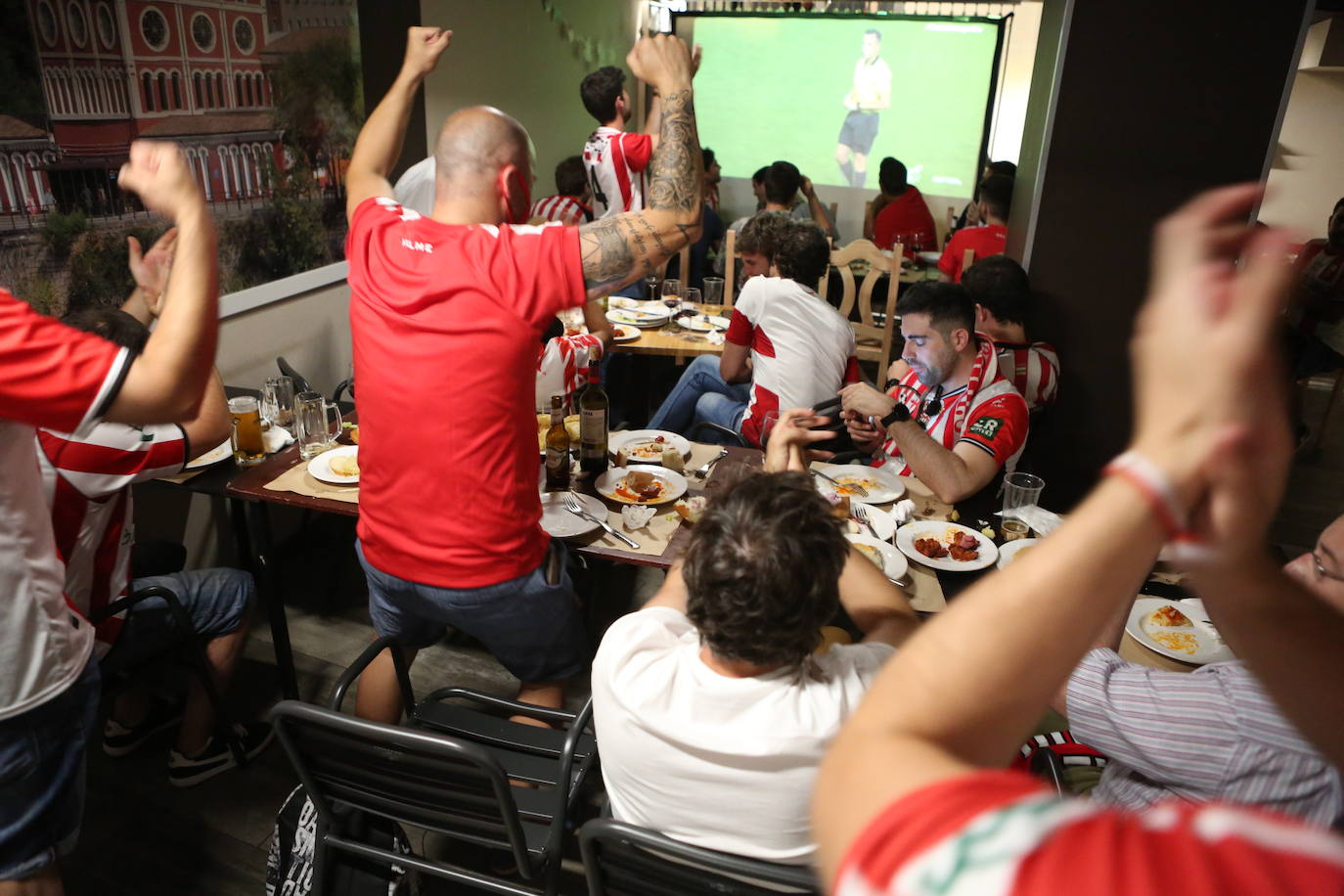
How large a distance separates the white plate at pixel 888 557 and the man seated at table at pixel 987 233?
3.22 metres

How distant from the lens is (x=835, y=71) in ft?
27.9

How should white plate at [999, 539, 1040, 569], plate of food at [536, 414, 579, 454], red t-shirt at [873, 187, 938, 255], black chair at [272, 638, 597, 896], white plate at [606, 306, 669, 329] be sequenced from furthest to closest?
red t-shirt at [873, 187, 938, 255] < white plate at [606, 306, 669, 329] < plate of food at [536, 414, 579, 454] < white plate at [999, 539, 1040, 569] < black chair at [272, 638, 597, 896]

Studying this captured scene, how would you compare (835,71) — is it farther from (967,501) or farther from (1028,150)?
(967,501)

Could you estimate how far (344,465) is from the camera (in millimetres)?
2521

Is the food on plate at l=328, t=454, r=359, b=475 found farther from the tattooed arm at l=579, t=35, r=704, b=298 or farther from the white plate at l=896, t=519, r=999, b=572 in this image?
the white plate at l=896, t=519, r=999, b=572

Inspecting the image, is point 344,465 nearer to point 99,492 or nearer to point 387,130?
point 99,492

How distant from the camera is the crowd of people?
19.3 inches

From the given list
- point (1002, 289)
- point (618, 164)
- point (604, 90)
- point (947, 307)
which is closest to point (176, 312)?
point (947, 307)

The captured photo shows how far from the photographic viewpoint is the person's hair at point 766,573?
1.19 m

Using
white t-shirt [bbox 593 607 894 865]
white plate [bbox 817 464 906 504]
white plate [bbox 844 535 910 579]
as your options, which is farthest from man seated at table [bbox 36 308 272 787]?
white plate [bbox 817 464 906 504]

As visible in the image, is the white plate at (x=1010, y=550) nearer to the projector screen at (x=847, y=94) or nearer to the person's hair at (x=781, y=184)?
the person's hair at (x=781, y=184)

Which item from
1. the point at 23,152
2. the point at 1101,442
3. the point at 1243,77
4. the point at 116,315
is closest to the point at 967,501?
the point at 1101,442

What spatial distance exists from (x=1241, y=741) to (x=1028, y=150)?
2381 mm

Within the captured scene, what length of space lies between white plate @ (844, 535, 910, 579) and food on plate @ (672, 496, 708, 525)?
409 mm
